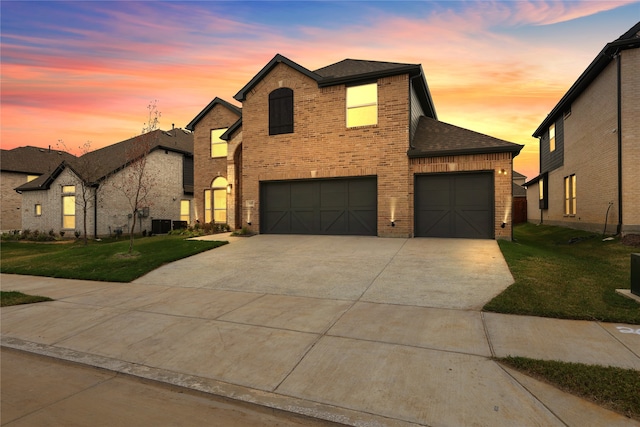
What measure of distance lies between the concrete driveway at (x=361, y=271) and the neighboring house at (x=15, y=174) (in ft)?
84.4

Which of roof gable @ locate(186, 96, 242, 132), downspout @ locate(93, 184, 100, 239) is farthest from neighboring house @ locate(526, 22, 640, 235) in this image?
downspout @ locate(93, 184, 100, 239)

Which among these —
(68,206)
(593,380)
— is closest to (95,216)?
(68,206)

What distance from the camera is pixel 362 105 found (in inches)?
591

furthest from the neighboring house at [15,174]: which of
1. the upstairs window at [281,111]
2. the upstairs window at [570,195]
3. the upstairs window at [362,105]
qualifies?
the upstairs window at [570,195]

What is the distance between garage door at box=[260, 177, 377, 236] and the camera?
1511 cm

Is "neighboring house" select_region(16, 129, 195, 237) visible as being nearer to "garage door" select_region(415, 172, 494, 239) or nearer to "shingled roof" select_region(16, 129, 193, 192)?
"shingled roof" select_region(16, 129, 193, 192)

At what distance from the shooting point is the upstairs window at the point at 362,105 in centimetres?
1482

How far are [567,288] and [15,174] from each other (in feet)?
134

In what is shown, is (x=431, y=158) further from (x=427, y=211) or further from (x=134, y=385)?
(x=134, y=385)

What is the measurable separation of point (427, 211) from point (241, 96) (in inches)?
425

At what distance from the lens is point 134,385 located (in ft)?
12.7

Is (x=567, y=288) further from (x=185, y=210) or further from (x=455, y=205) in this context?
(x=185, y=210)

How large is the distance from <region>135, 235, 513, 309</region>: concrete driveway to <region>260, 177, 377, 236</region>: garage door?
6.34ft

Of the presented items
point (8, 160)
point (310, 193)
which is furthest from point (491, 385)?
point (8, 160)
